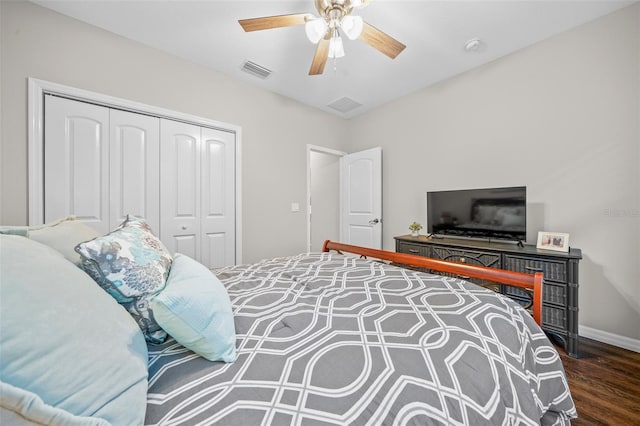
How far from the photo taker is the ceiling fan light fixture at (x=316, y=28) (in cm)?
171

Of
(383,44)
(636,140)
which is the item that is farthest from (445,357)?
(636,140)

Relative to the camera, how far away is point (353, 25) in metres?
1.68

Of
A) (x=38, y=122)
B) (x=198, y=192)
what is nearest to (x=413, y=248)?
(x=198, y=192)

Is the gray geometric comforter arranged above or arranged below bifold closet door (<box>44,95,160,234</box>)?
below

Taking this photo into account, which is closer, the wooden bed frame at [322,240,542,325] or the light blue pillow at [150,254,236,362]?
the light blue pillow at [150,254,236,362]

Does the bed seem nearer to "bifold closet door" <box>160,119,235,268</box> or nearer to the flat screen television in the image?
the flat screen television

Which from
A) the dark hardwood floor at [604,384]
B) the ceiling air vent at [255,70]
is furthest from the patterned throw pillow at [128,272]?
the ceiling air vent at [255,70]

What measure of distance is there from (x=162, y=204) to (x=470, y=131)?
346 cm

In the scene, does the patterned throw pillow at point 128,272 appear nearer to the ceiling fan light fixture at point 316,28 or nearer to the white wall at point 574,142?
the ceiling fan light fixture at point 316,28

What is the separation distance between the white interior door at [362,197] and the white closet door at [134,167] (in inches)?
104

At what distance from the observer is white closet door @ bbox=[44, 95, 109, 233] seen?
1.99 metres

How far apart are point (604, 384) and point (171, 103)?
4.11m

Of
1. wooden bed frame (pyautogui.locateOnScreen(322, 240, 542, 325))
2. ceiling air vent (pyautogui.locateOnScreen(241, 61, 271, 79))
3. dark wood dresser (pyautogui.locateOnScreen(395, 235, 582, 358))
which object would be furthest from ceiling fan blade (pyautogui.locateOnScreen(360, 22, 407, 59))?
dark wood dresser (pyautogui.locateOnScreen(395, 235, 582, 358))

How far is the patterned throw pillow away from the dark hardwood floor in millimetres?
2123
